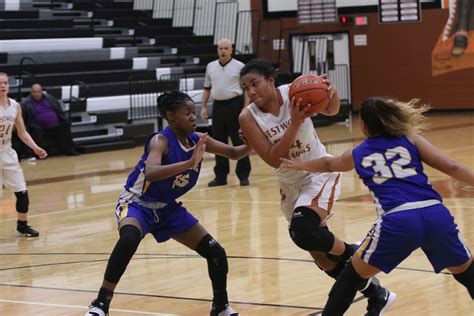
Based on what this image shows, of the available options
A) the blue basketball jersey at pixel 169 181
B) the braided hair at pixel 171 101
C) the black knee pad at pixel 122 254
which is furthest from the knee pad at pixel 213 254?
the braided hair at pixel 171 101

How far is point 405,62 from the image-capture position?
23.9 meters

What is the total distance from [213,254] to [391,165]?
150 centimetres

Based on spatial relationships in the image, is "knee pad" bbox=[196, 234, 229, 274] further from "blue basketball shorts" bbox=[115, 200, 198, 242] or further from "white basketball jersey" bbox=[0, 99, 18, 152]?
"white basketball jersey" bbox=[0, 99, 18, 152]

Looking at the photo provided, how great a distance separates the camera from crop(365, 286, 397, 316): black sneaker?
549cm

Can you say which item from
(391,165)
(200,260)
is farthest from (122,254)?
(200,260)

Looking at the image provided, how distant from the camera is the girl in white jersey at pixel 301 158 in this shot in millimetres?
5480

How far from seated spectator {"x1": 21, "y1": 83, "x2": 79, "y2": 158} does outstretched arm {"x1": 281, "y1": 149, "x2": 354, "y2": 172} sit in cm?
1236

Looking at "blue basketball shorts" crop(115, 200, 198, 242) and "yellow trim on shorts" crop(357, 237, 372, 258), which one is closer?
"yellow trim on shorts" crop(357, 237, 372, 258)

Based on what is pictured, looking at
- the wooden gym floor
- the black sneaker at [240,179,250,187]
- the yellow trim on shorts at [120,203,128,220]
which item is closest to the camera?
the yellow trim on shorts at [120,203,128,220]

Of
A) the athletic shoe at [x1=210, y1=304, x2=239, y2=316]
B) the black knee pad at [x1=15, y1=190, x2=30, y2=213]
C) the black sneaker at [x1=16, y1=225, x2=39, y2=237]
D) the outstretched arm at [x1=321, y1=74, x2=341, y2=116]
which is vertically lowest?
the black sneaker at [x1=16, y1=225, x2=39, y2=237]

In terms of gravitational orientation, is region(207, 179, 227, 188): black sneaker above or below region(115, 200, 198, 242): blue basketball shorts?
below

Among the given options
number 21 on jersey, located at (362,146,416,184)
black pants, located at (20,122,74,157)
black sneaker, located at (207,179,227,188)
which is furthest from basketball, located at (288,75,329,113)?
black pants, located at (20,122,74,157)

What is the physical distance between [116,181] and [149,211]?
789cm

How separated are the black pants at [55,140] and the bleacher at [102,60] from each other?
1.20 ft
